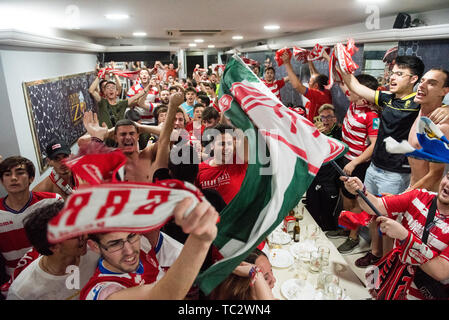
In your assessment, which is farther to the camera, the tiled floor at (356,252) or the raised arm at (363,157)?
the raised arm at (363,157)

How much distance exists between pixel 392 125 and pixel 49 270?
3446 mm

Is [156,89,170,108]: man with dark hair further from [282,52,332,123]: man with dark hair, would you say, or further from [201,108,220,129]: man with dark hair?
[282,52,332,123]: man with dark hair

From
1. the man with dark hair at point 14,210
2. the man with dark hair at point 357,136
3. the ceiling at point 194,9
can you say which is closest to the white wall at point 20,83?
the ceiling at point 194,9

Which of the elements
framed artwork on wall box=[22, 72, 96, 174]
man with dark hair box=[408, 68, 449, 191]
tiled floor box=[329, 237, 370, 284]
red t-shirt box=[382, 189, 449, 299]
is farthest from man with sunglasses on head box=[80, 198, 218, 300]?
framed artwork on wall box=[22, 72, 96, 174]

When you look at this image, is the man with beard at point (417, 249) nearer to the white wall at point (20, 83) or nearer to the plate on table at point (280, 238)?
the plate on table at point (280, 238)

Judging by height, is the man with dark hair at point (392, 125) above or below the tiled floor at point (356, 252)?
above

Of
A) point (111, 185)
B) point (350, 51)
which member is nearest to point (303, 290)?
point (111, 185)

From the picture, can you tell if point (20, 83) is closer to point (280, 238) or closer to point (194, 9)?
point (194, 9)

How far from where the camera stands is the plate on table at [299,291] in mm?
1935

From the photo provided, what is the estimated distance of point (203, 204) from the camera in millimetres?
954

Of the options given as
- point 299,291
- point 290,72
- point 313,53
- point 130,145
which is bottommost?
point 299,291

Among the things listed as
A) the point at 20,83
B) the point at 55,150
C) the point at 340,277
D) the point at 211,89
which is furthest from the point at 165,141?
the point at 211,89

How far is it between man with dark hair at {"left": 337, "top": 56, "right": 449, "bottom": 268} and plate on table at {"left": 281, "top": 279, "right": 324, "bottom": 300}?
172 cm

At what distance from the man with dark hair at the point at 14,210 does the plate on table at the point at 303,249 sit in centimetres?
211
